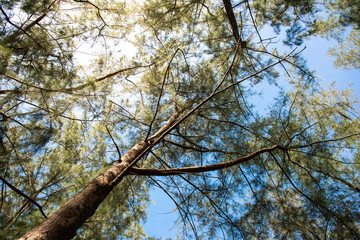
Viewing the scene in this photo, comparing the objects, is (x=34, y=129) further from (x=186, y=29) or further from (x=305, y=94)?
(x=305, y=94)

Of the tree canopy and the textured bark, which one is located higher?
the tree canopy

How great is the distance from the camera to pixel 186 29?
4.14m

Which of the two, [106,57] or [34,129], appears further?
[106,57]

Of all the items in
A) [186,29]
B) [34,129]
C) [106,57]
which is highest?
[186,29]

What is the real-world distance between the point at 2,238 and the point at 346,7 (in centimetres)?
604

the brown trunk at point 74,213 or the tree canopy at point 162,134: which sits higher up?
the tree canopy at point 162,134

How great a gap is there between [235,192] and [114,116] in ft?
7.19

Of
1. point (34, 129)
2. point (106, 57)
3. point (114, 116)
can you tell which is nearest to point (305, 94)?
point (114, 116)

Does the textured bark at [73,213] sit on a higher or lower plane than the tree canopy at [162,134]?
lower

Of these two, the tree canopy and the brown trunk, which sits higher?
the tree canopy

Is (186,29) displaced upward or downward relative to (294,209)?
upward

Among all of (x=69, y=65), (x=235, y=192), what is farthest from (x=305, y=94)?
(x=69, y=65)

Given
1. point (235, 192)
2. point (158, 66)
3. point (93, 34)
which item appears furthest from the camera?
point (158, 66)

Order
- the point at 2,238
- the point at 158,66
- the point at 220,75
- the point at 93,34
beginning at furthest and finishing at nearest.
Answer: the point at 220,75, the point at 158,66, the point at 93,34, the point at 2,238
